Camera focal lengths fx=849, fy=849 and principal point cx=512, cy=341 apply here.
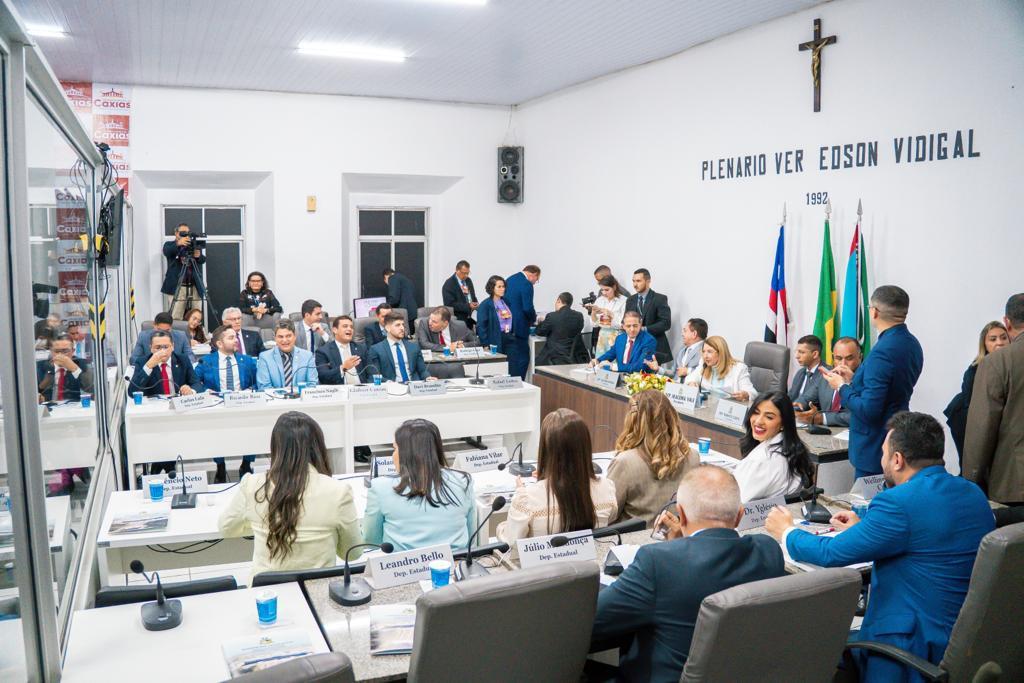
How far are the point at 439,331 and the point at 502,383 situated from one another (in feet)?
7.14

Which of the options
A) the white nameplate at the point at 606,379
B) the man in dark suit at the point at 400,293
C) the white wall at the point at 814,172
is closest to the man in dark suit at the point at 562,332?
the white wall at the point at 814,172

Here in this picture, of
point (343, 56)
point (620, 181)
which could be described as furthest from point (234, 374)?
point (620, 181)

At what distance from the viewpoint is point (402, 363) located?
696 centimetres

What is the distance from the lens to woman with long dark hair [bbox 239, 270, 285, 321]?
10.0 meters

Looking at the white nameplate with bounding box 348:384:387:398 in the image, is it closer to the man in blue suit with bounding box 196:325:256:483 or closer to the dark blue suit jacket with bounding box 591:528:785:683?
the man in blue suit with bounding box 196:325:256:483

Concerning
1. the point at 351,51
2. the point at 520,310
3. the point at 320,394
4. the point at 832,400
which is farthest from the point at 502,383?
the point at 351,51

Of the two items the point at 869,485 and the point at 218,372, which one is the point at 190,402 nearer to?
the point at 218,372

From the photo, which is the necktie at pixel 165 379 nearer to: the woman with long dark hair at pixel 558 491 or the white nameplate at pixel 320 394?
the white nameplate at pixel 320 394

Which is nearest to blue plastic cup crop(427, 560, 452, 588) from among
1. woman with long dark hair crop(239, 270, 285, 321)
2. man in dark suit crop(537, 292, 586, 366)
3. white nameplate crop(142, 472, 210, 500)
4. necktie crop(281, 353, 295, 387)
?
white nameplate crop(142, 472, 210, 500)

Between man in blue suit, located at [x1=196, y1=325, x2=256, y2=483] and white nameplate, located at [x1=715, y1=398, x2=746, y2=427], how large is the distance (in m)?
3.38

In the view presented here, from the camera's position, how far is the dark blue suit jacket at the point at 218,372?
6375 mm

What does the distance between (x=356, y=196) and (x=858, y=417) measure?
848 centimetres

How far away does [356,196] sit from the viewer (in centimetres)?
1155

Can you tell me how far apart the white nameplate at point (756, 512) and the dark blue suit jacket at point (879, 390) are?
1.21 meters
